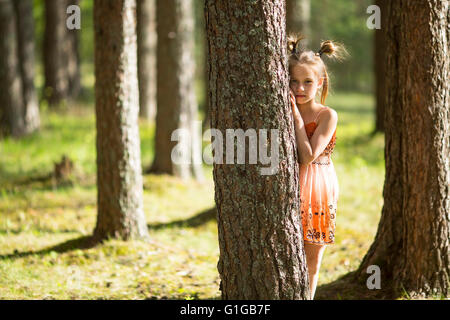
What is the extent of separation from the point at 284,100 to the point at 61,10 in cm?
1584

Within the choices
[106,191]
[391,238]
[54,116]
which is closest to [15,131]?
[54,116]

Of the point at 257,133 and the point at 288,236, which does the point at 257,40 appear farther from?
the point at 288,236

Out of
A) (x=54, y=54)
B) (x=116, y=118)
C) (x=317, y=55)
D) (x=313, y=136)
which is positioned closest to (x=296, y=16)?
(x=116, y=118)

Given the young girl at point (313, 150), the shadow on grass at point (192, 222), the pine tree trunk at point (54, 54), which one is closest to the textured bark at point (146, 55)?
the pine tree trunk at point (54, 54)

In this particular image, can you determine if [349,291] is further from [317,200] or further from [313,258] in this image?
[317,200]

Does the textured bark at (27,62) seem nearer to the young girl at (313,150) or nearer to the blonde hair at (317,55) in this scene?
the blonde hair at (317,55)

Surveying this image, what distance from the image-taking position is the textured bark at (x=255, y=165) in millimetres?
3430

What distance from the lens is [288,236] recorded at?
3.57 meters

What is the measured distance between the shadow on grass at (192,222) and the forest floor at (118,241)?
0.01 metres

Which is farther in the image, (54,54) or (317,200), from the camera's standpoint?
(54,54)

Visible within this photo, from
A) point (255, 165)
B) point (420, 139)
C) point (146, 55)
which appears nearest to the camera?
point (255, 165)

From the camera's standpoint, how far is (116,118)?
6168 millimetres

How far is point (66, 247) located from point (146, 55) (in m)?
9.13

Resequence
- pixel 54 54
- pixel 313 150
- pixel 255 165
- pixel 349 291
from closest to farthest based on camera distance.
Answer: pixel 255 165 < pixel 313 150 < pixel 349 291 < pixel 54 54
